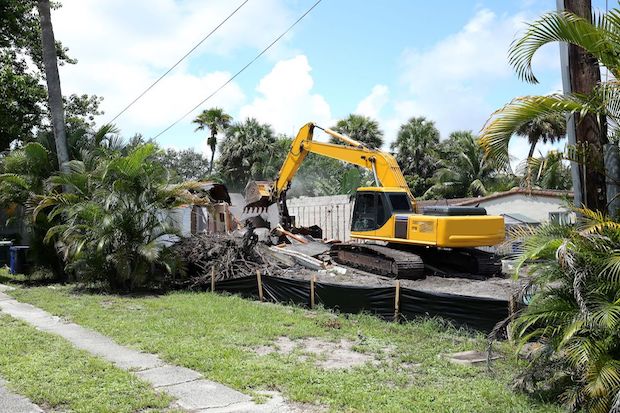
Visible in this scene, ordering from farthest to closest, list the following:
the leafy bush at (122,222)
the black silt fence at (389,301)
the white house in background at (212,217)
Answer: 1. the white house in background at (212,217)
2. the leafy bush at (122,222)
3. the black silt fence at (389,301)

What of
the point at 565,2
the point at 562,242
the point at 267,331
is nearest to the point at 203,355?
the point at 267,331

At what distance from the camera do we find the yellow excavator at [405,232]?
14.2 m

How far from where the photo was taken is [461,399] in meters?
5.79

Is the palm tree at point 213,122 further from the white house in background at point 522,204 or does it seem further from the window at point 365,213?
the window at point 365,213

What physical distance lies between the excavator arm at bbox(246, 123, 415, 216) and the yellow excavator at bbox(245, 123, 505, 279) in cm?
3

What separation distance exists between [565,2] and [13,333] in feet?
29.6

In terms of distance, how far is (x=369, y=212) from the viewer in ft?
52.7

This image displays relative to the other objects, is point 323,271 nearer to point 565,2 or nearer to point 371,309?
point 371,309

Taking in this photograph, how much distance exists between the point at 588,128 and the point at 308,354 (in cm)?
449

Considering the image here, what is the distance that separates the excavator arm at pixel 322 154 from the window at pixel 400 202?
198 millimetres

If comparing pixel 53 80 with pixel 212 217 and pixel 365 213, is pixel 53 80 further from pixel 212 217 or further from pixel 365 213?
pixel 365 213

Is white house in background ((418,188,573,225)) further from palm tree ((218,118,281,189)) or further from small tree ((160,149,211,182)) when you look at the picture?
small tree ((160,149,211,182))

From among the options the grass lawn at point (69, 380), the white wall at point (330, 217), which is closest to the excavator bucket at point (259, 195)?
the white wall at point (330, 217)

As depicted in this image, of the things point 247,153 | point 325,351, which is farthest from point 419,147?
point 325,351
